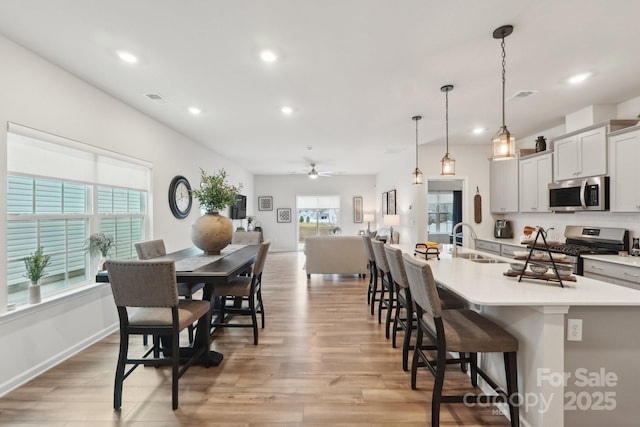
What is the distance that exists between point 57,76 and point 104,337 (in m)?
2.65

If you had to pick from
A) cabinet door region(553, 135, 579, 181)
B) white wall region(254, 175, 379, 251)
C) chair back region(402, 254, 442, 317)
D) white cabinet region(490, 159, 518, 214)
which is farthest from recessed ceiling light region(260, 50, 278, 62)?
white wall region(254, 175, 379, 251)

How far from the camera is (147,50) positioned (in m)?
2.40

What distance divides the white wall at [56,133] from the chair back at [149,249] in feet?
2.11

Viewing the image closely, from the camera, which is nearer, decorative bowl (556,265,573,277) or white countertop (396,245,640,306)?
white countertop (396,245,640,306)

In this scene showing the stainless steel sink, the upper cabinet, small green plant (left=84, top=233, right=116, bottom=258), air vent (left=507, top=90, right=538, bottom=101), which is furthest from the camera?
the upper cabinet

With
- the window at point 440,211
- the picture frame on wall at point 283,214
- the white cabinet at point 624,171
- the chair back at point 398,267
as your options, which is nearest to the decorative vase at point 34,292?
the chair back at point 398,267

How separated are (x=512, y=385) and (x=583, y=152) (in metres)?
3.51

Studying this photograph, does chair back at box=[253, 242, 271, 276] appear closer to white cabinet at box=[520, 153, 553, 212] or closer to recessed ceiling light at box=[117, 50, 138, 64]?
recessed ceiling light at box=[117, 50, 138, 64]

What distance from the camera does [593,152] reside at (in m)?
3.57

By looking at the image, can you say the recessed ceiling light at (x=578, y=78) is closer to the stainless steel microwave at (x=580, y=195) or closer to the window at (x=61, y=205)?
the stainless steel microwave at (x=580, y=195)

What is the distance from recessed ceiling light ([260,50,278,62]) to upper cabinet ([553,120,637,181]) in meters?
3.87

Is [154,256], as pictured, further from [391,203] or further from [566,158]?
[391,203]

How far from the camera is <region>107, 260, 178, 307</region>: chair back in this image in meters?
1.90

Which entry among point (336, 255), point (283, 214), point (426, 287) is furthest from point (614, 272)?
point (283, 214)
